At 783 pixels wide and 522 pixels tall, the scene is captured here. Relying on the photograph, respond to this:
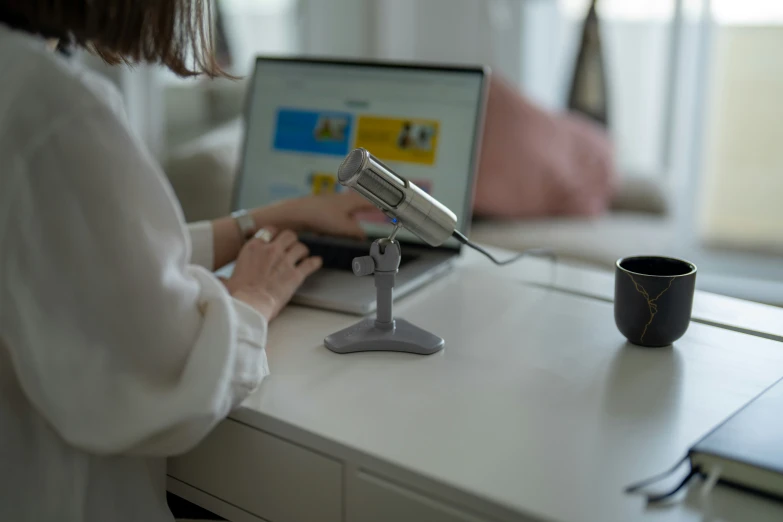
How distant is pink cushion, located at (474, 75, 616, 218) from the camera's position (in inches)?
96.0

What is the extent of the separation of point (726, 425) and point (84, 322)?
23.1 inches

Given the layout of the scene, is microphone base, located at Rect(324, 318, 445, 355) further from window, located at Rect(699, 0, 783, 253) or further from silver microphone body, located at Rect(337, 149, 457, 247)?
window, located at Rect(699, 0, 783, 253)

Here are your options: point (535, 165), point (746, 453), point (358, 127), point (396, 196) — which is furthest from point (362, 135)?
point (535, 165)

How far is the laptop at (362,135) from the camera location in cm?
126

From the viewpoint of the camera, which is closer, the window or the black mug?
the black mug

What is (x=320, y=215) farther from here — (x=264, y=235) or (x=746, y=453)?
(x=746, y=453)

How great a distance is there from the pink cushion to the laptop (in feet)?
3.69

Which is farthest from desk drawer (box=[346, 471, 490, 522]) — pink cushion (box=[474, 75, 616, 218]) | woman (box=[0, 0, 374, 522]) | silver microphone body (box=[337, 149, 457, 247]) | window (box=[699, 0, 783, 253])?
window (box=[699, 0, 783, 253])

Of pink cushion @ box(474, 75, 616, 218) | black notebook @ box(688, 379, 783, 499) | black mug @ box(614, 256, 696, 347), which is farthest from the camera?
pink cushion @ box(474, 75, 616, 218)

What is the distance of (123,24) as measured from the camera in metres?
0.74

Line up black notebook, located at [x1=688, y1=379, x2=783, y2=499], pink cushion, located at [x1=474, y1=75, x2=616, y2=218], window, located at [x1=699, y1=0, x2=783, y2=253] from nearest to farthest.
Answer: black notebook, located at [x1=688, y1=379, x2=783, y2=499]
pink cushion, located at [x1=474, y1=75, x2=616, y2=218]
window, located at [x1=699, y1=0, x2=783, y2=253]

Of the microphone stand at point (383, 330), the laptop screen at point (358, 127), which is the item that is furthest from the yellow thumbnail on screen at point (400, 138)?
the microphone stand at point (383, 330)

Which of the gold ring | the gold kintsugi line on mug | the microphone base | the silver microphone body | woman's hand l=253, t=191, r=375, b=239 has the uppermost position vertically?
the silver microphone body

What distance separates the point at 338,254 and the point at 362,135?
0.20m
